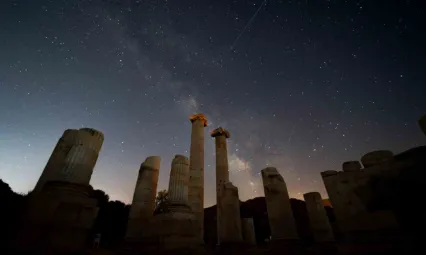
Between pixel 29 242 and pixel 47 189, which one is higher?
pixel 47 189

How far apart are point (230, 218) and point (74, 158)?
841 cm

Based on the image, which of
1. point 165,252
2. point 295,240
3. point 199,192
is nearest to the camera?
point 165,252

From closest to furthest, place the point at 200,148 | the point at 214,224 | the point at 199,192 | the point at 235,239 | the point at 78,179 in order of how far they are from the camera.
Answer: the point at 78,179
the point at 235,239
the point at 199,192
the point at 200,148
the point at 214,224

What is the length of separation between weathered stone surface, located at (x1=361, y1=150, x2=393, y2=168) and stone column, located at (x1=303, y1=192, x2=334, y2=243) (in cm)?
754

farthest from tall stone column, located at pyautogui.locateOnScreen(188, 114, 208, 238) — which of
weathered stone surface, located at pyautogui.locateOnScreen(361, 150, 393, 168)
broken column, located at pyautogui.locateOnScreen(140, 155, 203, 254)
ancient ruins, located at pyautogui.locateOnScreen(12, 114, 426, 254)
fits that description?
weathered stone surface, located at pyautogui.locateOnScreen(361, 150, 393, 168)

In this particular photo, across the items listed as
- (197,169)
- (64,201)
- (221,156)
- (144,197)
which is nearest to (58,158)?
(64,201)

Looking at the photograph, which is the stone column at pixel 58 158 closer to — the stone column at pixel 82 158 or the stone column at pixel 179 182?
the stone column at pixel 82 158

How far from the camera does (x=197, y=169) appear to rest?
17.5 meters

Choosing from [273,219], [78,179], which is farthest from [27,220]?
[273,219]

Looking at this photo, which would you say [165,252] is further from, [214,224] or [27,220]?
[214,224]

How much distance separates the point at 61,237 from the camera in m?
4.53

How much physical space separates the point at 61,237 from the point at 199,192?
40.5 ft

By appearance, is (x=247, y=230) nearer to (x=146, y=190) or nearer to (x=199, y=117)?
(x=146, y=190)

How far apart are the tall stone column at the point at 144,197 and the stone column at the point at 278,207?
6179 mm
